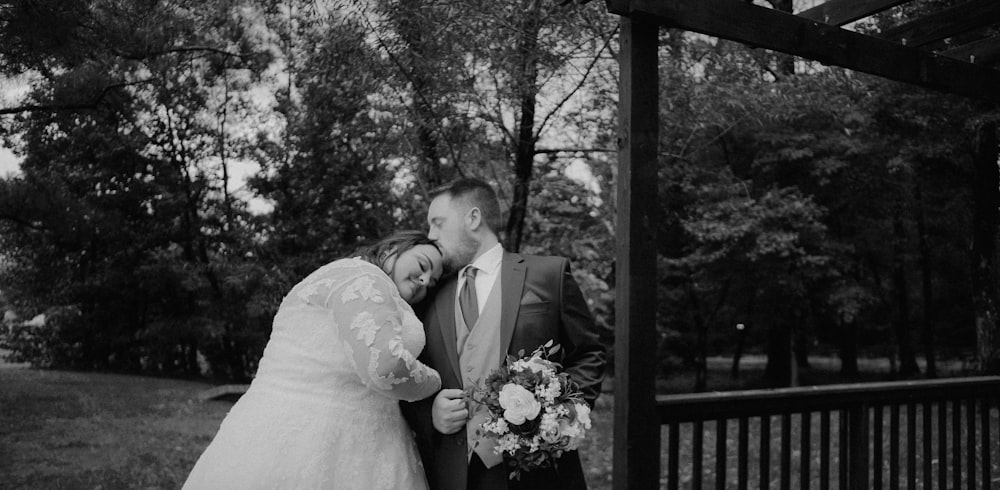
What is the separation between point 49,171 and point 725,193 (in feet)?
37.1

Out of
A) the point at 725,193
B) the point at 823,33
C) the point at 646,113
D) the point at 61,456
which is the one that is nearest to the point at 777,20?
the point at 823,33

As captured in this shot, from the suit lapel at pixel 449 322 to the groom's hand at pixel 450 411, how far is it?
0.12 meters

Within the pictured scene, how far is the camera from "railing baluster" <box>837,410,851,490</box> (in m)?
3.74

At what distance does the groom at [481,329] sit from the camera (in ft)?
7.79

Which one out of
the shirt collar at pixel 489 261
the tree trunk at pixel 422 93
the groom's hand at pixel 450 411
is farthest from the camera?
the tree trunk at pixel 422 93

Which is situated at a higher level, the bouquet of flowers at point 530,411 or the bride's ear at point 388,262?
the bride's ear at point 388,262

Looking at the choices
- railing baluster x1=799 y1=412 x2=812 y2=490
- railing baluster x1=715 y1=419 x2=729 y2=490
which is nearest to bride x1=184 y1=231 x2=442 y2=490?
railing baluster x1=715 y1=419 x2=729 y2=490

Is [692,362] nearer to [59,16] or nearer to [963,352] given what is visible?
[963,352]

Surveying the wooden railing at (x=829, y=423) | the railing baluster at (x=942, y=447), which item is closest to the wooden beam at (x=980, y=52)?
the wooden railing at (x=829, y=423)

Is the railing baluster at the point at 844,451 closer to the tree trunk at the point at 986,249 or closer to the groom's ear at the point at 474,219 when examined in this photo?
the groom's ear at the point at 474,219

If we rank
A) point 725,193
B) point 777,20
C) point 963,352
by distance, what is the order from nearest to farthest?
point 777,20 → point 725,193 → point 963,352

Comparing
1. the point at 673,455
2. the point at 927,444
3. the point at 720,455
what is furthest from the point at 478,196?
the point at 927,444

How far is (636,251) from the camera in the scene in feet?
9.20

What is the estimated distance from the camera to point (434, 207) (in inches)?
103
